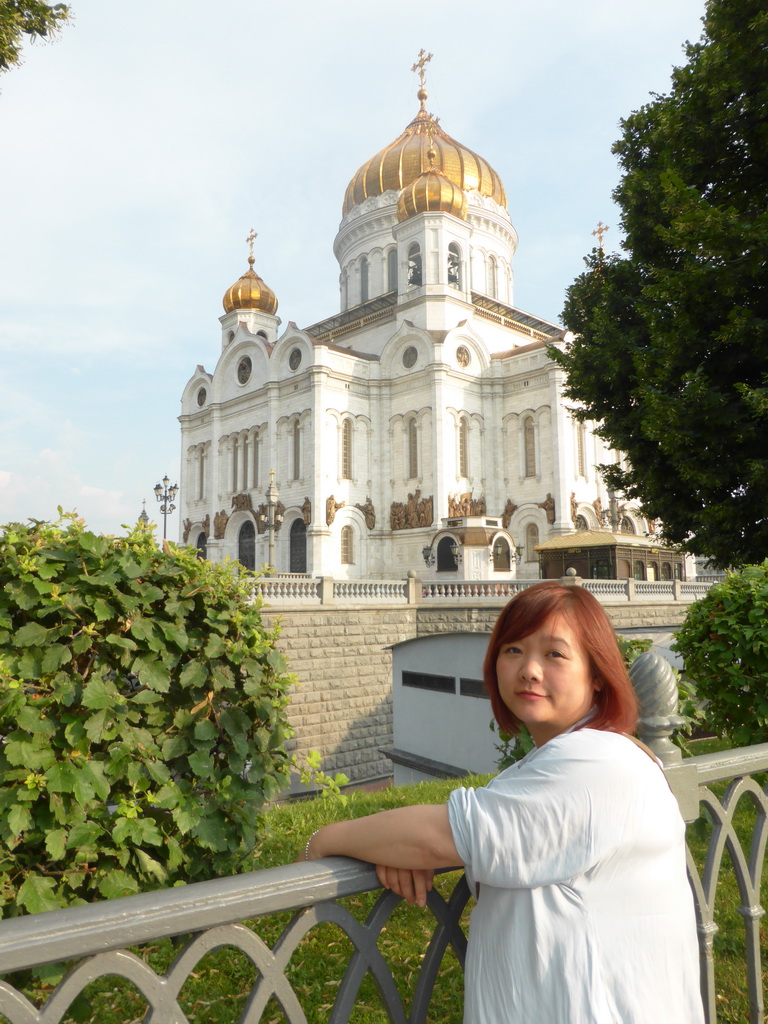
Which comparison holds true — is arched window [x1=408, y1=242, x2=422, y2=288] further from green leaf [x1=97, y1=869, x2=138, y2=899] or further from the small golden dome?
green leaf [x1=97, y1=869, x2=138, y2=899]

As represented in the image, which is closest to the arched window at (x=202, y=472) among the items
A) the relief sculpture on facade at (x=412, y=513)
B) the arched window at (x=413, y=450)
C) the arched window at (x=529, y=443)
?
the relief sculpture on facade at (x=412, y=513)

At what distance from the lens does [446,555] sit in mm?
30250

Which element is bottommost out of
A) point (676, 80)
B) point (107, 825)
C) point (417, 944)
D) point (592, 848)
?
point (417, 944)

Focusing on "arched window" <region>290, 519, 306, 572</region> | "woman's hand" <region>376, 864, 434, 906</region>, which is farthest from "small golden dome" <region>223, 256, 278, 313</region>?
"woman's hand" <region>376, 864, 434, 906</region>

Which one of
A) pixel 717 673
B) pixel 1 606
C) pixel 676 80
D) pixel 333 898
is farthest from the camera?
pixel 676 80

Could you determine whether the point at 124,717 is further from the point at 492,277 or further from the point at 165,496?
the point at 492,277

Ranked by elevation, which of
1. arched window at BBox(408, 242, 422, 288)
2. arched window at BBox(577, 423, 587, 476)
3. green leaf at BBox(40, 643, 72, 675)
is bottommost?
green leaf at BBox(40, 643, 72, 675)

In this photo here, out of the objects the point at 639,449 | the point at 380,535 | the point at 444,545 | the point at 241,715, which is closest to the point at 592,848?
Answer: the point at 241,715

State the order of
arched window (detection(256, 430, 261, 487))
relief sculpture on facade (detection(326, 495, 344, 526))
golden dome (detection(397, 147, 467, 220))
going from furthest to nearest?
arched window (detection(256, 430, 261, 487))
golden dome (detection(397, 147, 467, 220))
relief sculpture on facade (detection(326, 495, 344, 526))

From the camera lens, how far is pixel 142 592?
3.20 metres

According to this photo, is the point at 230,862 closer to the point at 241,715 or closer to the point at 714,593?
the point at 241,715

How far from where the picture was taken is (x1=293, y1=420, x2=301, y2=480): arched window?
114ft

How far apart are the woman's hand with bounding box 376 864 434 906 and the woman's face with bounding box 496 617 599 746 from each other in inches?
16.9

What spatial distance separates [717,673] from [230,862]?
416 cm
